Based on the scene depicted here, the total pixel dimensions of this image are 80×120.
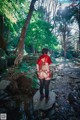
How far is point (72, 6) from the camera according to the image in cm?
2717

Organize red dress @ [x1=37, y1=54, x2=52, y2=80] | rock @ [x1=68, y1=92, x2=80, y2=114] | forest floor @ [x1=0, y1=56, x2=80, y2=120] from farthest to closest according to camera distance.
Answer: rock @ [x1=68, y1=92, x2=80, y2=114], red dress @ [x1=37, y1=54, x2=52, y2=80], forest floor @ [x1=0, y1=56, x2=80, y2=120]

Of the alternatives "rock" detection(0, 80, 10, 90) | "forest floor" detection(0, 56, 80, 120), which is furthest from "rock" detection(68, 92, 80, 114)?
"rock" detection(0, 80, 10, 90)

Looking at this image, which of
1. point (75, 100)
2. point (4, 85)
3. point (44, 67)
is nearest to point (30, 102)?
point (4, 85)

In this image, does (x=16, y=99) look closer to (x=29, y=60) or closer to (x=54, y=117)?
(x=54, y=117)

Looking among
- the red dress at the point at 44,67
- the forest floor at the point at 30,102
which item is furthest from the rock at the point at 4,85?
the red dress at the point at 44,67

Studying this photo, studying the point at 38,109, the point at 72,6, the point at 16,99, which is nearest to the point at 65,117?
the point at 38,109

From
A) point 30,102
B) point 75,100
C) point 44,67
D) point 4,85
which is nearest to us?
point 44,67

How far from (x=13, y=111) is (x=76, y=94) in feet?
12.4

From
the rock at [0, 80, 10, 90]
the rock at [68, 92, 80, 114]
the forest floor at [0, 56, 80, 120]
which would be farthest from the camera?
the rock at [0, 80, 10, 90]

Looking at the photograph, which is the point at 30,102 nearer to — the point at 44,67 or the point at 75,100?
the point at 44,67

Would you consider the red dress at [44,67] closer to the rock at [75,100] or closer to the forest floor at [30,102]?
the forest floor at [30,102]

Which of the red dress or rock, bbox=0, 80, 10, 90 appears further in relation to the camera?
rock, bbox=0, 80, 10, 90

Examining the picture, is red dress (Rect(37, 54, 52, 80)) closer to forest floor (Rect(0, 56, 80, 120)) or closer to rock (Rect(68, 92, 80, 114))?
forest floor (Rect(0, 56, 80, 120))

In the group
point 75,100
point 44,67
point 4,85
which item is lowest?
point 75,100
